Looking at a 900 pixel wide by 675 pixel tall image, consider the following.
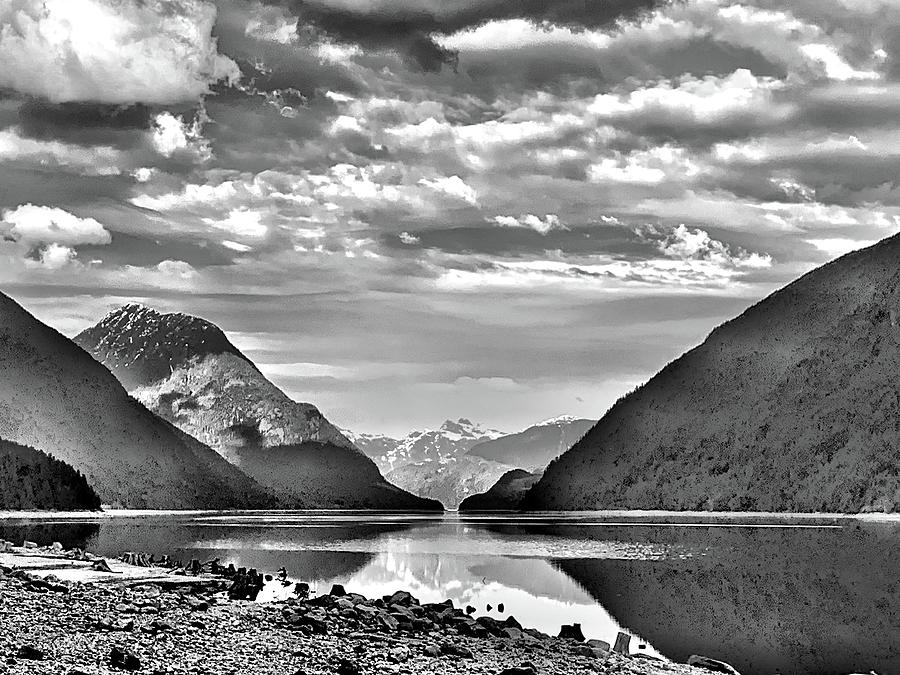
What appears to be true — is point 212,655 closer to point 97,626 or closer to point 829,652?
point 97,626

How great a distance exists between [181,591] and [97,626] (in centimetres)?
1946

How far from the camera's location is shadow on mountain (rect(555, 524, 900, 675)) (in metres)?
44.3

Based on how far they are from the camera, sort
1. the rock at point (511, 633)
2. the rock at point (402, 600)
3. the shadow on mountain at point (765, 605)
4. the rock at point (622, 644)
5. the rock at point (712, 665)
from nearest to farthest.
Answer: the rock at point (712, 665) < the rock at point (511, 633) < the rock at point (622, 644) < the shadow on mountain at point (765, 605) < the rock at point (402, 600)

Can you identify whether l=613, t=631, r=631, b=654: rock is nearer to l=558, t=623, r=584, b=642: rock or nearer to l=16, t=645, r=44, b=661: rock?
l=558, t=623, r=584, b=642: rock

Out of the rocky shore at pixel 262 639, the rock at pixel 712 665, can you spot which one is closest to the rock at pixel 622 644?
the rocky shore at pixel 262 639

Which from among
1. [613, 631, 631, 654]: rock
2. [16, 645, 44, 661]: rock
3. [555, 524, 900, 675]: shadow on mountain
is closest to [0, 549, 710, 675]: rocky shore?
[16, 645, 44, 661]: rock

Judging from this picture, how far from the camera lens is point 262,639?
35.2m

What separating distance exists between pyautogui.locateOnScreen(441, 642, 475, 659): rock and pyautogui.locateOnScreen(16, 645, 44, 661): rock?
12.7 metres

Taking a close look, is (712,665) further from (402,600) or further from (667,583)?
(667,583)

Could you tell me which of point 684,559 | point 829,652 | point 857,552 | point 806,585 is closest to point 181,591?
point 829,652

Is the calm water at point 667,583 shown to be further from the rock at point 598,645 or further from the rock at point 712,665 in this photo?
the rock at point 598,645

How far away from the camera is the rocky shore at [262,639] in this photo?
29484mm

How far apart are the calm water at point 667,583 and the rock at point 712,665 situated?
8.95 ft

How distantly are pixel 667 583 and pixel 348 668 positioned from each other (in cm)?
4441
